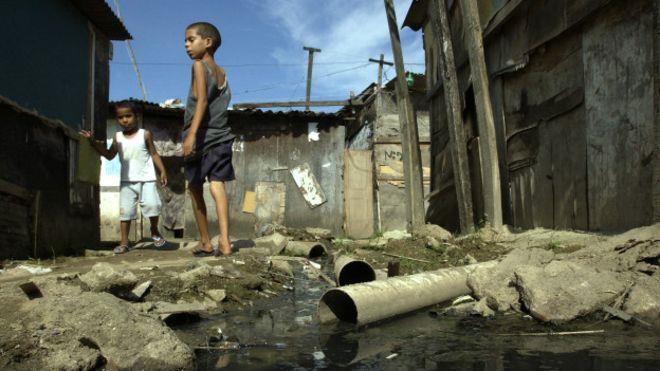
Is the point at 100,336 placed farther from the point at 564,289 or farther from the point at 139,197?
the point at 139,197

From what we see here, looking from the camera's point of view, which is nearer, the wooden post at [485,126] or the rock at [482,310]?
the rock at [482,310]

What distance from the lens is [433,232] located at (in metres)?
6.07

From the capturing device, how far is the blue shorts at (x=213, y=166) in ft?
13.8

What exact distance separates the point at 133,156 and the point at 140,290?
2.99 meters

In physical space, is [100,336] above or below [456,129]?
below

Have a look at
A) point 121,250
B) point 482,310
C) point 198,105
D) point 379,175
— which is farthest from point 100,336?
point 379,175

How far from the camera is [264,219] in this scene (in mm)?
12234

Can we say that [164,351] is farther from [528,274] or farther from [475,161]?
[475,161]

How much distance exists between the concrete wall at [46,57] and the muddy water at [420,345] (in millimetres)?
3751

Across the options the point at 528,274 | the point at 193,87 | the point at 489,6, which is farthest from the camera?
the point at 489,6

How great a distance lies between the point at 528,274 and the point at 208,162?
276 cm

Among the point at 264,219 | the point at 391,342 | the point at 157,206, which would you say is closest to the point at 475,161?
the point at 157,206

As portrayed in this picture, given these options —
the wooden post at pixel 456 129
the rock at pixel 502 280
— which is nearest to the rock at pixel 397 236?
the wooden post at pixel 456 129

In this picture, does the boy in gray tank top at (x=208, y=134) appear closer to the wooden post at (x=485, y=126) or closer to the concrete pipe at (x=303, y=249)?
the concrete pipe at (x=303, y=249)
